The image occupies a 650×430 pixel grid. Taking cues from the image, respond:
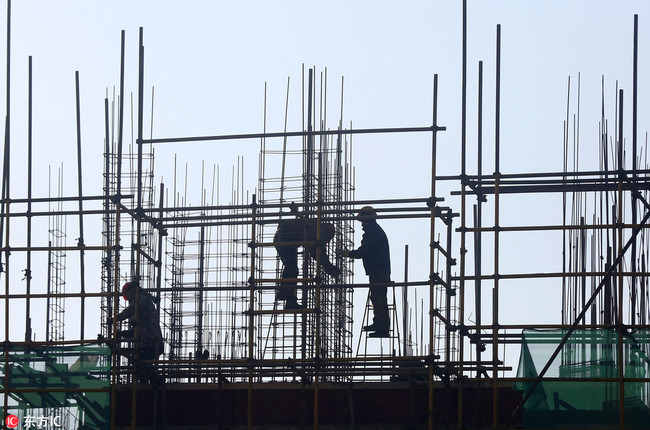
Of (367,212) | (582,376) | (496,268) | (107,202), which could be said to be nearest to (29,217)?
(107,202)

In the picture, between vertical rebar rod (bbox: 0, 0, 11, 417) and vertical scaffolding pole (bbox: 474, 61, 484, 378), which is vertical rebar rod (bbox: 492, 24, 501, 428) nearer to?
vertical scaffolding pole (bbox: 474, 61, 484, 378)

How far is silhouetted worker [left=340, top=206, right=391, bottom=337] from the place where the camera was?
835 inches

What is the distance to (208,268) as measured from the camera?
26844 mm

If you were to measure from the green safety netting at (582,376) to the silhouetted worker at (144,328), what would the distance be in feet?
18.2

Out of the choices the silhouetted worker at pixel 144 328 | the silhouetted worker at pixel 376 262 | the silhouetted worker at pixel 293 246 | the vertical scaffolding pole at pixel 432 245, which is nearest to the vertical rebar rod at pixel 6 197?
the silhouetted worker at pixel 144 328

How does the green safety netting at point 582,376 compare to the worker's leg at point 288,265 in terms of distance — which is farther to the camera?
the worker's leg at point 288,265

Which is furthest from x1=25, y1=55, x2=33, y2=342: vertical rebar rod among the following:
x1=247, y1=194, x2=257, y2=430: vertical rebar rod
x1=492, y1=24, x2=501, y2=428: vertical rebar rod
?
x1=492, y1=24, x2=501, y2=428: vertical rebar rod

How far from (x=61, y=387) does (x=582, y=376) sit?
24.5 ft

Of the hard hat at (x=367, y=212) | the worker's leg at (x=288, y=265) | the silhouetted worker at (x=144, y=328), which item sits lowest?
the silhouetted worker at (x=144, y=328)

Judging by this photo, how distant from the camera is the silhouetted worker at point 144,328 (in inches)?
808

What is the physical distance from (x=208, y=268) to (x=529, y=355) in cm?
940

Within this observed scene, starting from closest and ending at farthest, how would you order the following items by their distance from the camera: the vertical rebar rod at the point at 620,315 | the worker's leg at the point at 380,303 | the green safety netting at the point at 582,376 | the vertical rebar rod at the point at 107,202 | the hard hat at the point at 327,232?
the vertical rebar rod at the point at 620,315 → the green safety netting at the point at 582,376 → the worker's leg at the point at 380,303 → the hard hat at the point at 327,232 → the vertical rebar rod at the point at 107,202

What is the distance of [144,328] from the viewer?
2142 centimetres

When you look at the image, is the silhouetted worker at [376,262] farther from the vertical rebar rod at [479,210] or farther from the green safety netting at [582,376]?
the green safety netting at [582,376]
